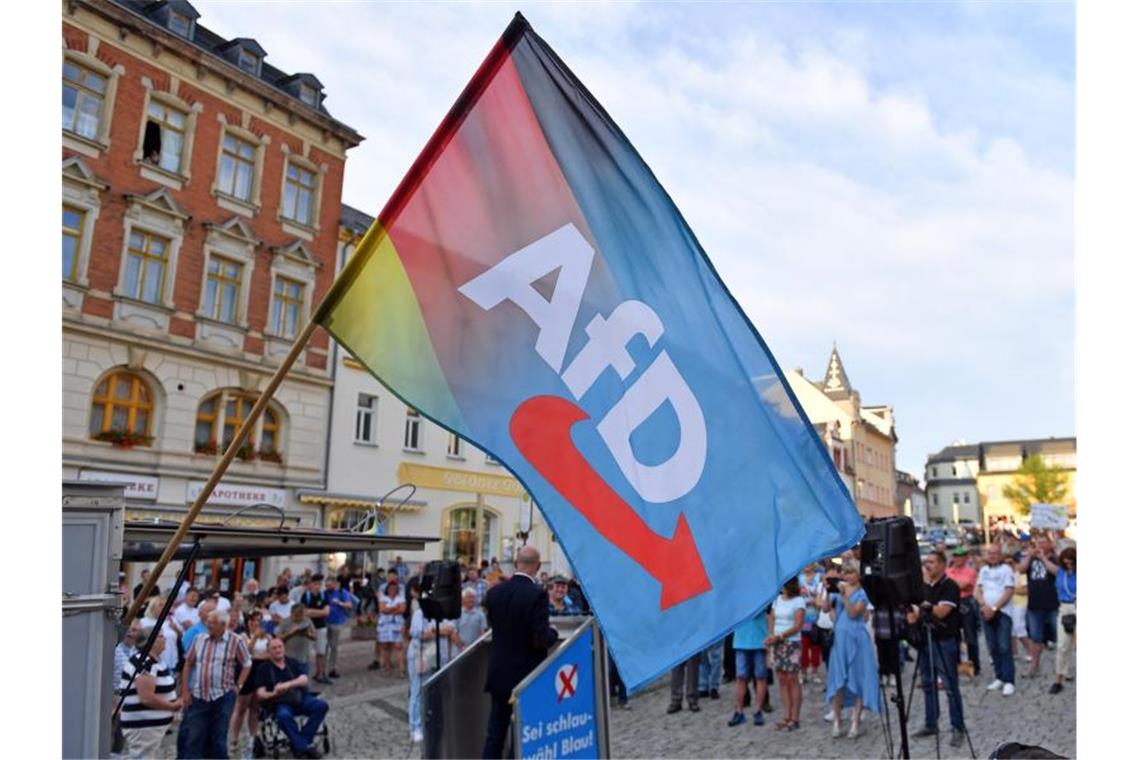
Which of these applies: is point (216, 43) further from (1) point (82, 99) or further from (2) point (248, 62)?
(1) point (82, 99)

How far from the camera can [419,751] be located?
10.6 meters

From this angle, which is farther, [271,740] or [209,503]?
[209,503]

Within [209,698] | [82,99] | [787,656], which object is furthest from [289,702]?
[82,99]

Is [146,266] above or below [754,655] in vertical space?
above

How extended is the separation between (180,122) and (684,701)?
2179 cm

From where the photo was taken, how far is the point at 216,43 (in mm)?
27719

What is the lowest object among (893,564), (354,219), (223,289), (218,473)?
(893,564)

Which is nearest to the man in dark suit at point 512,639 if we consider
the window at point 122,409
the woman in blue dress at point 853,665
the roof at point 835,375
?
the woman in blue dress at point 853,665

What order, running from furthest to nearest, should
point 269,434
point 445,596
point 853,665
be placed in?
point 269,434 < point 853,665 < point 445,596

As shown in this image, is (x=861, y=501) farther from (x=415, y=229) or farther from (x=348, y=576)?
(x=415, y=229)

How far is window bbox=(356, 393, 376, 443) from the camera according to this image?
30344mm

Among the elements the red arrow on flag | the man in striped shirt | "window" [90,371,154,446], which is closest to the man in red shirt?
the man in striped shirt

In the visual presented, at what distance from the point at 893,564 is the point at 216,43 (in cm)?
2792

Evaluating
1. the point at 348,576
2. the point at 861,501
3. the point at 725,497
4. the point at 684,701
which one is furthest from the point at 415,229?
the point at 861,501
